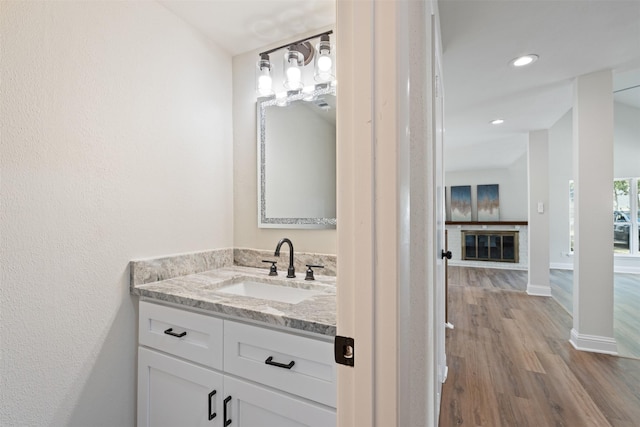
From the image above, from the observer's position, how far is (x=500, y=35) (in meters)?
1.92

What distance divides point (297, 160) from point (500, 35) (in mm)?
1547

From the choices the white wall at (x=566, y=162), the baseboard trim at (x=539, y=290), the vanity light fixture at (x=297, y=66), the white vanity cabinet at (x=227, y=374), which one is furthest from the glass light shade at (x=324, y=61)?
the white wall at (x=566, y=162)

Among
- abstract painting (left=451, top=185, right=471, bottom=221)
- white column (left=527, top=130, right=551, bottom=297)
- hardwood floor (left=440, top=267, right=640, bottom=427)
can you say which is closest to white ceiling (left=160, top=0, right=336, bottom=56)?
hardwood floor (left=440, top=267, right=640, bottom=427)

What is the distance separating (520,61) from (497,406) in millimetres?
2402

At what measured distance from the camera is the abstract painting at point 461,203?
7484 millimetres

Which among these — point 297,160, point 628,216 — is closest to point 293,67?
point 297,160

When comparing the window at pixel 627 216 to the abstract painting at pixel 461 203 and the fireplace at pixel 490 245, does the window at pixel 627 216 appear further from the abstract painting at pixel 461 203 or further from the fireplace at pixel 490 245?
the abstract painting at pixel 461 203

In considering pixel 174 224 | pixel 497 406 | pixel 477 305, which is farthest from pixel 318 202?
pixel 477 305

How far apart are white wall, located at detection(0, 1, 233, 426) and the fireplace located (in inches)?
268

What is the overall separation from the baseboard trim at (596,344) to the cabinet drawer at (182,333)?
2.98m

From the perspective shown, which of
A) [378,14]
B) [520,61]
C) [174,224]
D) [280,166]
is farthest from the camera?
[520,61]

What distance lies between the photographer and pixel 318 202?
1.71m

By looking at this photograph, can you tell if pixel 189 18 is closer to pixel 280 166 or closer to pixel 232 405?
pixel 280 166

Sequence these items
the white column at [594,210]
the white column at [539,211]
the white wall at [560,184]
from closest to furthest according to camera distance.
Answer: the white column at [594,210], the white column at [539,211], the white wall at [560,184]
